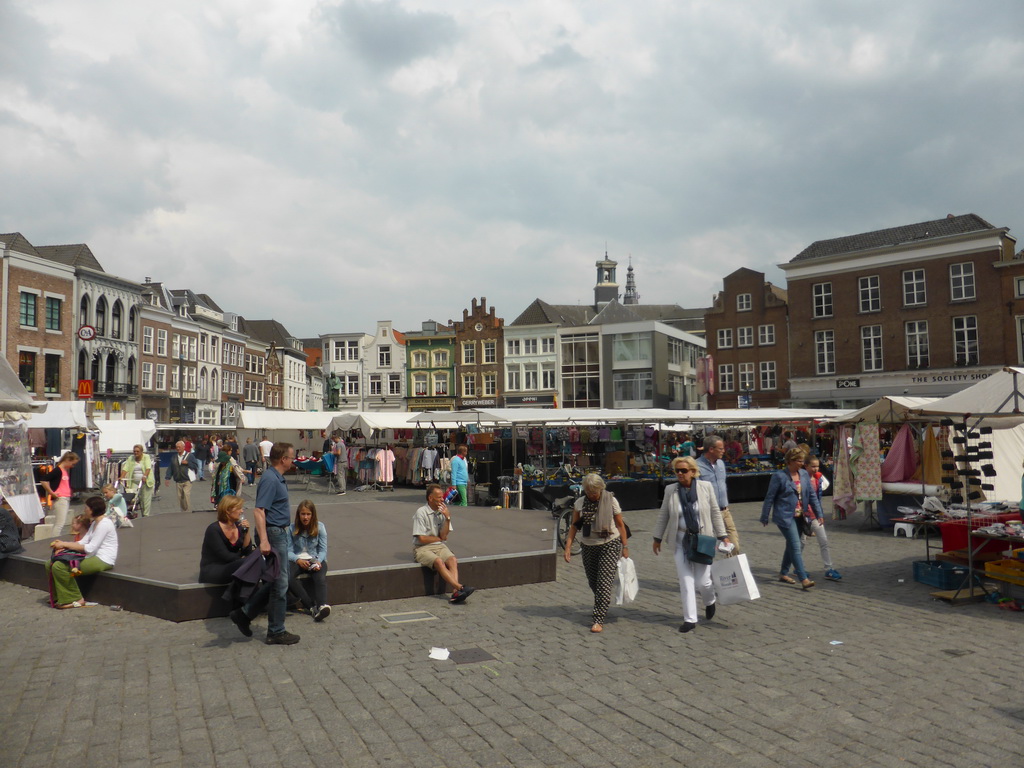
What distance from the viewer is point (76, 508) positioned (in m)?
19.0

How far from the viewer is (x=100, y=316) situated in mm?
47438

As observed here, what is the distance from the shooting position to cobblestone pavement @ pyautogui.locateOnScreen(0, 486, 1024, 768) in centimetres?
448

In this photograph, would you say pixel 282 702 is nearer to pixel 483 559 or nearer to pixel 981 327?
pixel 483 559

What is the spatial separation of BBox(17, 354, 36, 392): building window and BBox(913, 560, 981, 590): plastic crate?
145 feet

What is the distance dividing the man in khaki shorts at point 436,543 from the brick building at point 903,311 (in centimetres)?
3925

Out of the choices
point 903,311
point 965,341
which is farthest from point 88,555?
point 903,311

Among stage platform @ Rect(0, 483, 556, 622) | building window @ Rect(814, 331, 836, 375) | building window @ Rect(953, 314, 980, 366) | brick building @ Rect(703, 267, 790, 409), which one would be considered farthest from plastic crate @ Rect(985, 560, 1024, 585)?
brick building @ Rect(703, 267, 790, 409)

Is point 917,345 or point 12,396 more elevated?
point 917,345

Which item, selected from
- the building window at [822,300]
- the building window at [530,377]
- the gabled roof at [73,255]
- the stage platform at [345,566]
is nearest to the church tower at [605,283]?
the building window at [530,377]

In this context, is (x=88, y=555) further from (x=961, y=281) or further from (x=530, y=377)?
(x=530, y=377)

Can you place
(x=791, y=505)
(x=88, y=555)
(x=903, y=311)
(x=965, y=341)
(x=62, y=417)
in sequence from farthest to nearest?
(x=903, y=311) → (x=965, y=341) → (x=62, y=417) → (x=791, y=505) → (x=88, y=555)

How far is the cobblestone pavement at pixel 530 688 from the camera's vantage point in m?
4.48

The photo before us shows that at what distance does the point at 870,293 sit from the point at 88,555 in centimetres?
4478

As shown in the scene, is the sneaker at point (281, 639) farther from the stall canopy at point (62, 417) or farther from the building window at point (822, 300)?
the building window at point (822, 300)
